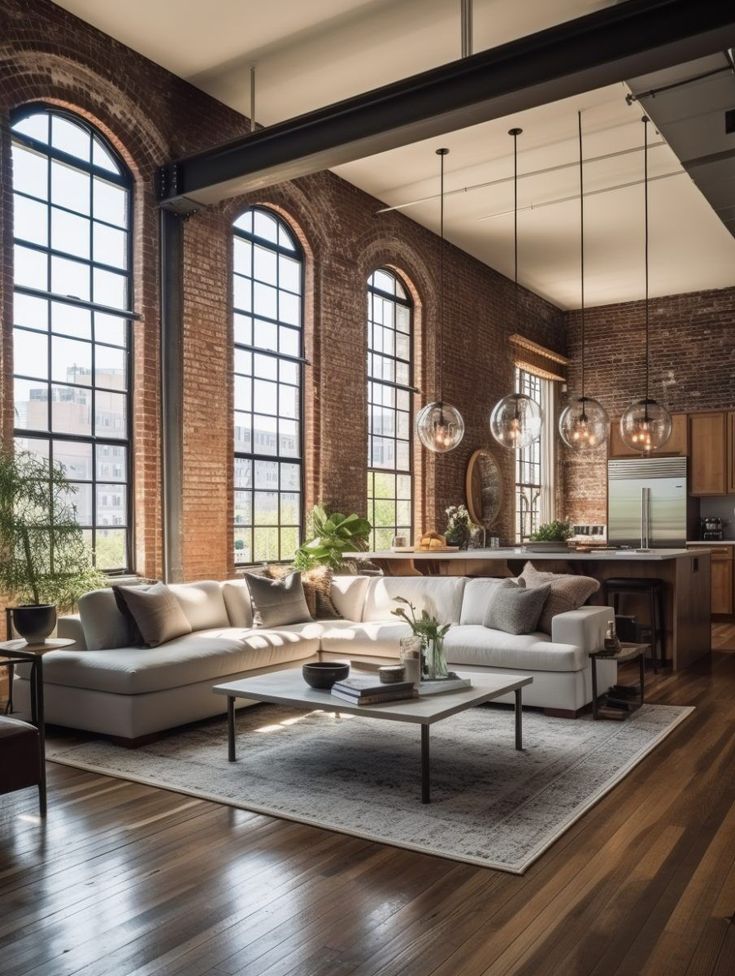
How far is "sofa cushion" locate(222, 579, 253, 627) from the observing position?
6191 millimetres

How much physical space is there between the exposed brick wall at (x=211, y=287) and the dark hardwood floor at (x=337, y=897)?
3.16 metres

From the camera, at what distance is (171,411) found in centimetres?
666

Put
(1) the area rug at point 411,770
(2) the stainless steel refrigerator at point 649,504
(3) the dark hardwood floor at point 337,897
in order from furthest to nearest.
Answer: (2) the stainless steel refrigerator at point 649,504 < (1) the area rug at point 411,770 < (3) the dark hardwood floor at point 337,897

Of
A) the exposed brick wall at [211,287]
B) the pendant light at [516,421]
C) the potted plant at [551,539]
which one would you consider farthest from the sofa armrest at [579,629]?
the exposed brick wall at [211,287]

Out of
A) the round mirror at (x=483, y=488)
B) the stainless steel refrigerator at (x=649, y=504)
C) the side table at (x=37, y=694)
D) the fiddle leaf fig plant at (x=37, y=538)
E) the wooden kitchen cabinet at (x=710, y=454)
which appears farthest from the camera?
the stainless steel refrigerator at (x=649, y=504)

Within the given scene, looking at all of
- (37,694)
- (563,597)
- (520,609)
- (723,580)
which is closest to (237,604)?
(520,609)

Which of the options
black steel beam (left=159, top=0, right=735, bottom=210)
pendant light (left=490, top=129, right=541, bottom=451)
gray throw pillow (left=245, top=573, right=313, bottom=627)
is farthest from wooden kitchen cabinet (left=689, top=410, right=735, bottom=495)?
black steel beam (left=159, top=0, right=735, bottom=210)

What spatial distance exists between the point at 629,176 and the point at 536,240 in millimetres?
1974

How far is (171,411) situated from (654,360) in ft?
26.6

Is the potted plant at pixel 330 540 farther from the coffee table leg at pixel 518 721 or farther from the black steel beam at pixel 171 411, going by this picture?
the coffee table leg at pixel 518 721

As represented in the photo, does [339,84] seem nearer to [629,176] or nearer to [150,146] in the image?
[150,146]

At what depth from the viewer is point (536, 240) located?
10.3 metres

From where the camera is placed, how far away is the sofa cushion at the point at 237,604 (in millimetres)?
6191

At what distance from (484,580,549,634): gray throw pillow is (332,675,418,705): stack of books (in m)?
1.76
